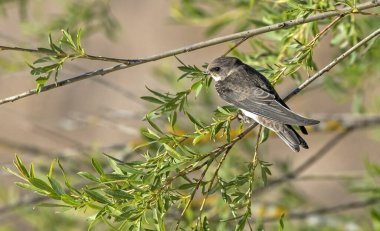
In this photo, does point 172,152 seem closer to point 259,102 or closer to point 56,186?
point 56,186

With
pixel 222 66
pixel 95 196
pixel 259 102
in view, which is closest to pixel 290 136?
pixel 259 102

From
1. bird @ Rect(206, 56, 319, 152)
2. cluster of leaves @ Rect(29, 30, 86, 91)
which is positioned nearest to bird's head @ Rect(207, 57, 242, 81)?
bird @ Rect(206, 56, 319, 152)

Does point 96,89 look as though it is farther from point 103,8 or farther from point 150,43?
point 103,8

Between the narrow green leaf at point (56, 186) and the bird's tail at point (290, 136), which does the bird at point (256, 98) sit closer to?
the bird's tail at point (290, 136)

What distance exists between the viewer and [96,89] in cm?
978

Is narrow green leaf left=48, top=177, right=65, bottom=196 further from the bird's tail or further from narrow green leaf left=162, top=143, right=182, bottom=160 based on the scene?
the bird's tail

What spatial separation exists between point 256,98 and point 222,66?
0.86ft

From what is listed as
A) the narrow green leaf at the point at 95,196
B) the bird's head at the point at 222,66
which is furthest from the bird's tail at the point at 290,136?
the narrow green leaf at the point at 95,196

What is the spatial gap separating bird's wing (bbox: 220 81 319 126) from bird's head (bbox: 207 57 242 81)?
0.03 m

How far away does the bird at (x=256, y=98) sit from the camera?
2695 millimetres

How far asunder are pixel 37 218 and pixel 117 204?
263 cm

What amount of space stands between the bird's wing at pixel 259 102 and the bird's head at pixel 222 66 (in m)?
0.03

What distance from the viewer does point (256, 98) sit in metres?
2.94

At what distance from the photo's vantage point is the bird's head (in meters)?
3.12
